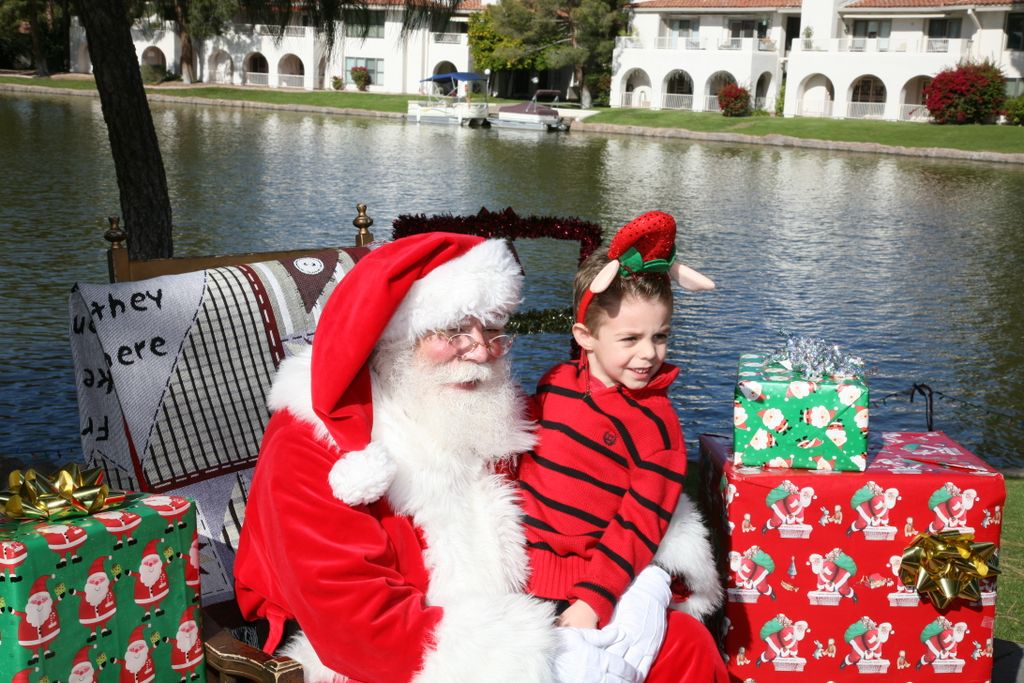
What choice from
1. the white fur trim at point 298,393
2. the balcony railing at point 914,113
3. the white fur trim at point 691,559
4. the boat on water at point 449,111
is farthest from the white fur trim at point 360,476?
the balcony railing at point 914,113

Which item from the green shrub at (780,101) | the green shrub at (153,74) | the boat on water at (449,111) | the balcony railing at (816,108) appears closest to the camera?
the boat on water at (449,111)

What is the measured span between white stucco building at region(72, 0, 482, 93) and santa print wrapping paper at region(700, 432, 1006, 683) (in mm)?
48699

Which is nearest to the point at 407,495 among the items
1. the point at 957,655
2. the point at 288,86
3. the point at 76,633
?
the point at 76,633

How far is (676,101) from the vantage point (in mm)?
45750

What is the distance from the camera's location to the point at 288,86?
5266 cm

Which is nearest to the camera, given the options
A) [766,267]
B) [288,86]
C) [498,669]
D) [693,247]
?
[498,669]

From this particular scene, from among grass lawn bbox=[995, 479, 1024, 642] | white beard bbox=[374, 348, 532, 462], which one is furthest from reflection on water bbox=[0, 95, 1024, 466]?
white beard bbox=[374, 348, 532, 462]

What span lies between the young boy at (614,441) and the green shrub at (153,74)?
48.9m

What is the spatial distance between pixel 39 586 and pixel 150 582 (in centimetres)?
25

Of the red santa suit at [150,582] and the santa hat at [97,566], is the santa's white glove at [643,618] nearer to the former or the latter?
the red santa suit at [150,582]

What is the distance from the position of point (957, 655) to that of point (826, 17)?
145 feet

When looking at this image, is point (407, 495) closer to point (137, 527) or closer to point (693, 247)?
point (137, 527)

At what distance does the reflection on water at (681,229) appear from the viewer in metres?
9.40

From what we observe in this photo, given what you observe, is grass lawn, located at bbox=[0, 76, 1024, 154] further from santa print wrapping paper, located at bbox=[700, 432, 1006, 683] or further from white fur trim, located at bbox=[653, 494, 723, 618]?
white fur trim, located at bbox=[653, 494, 723, 618]
